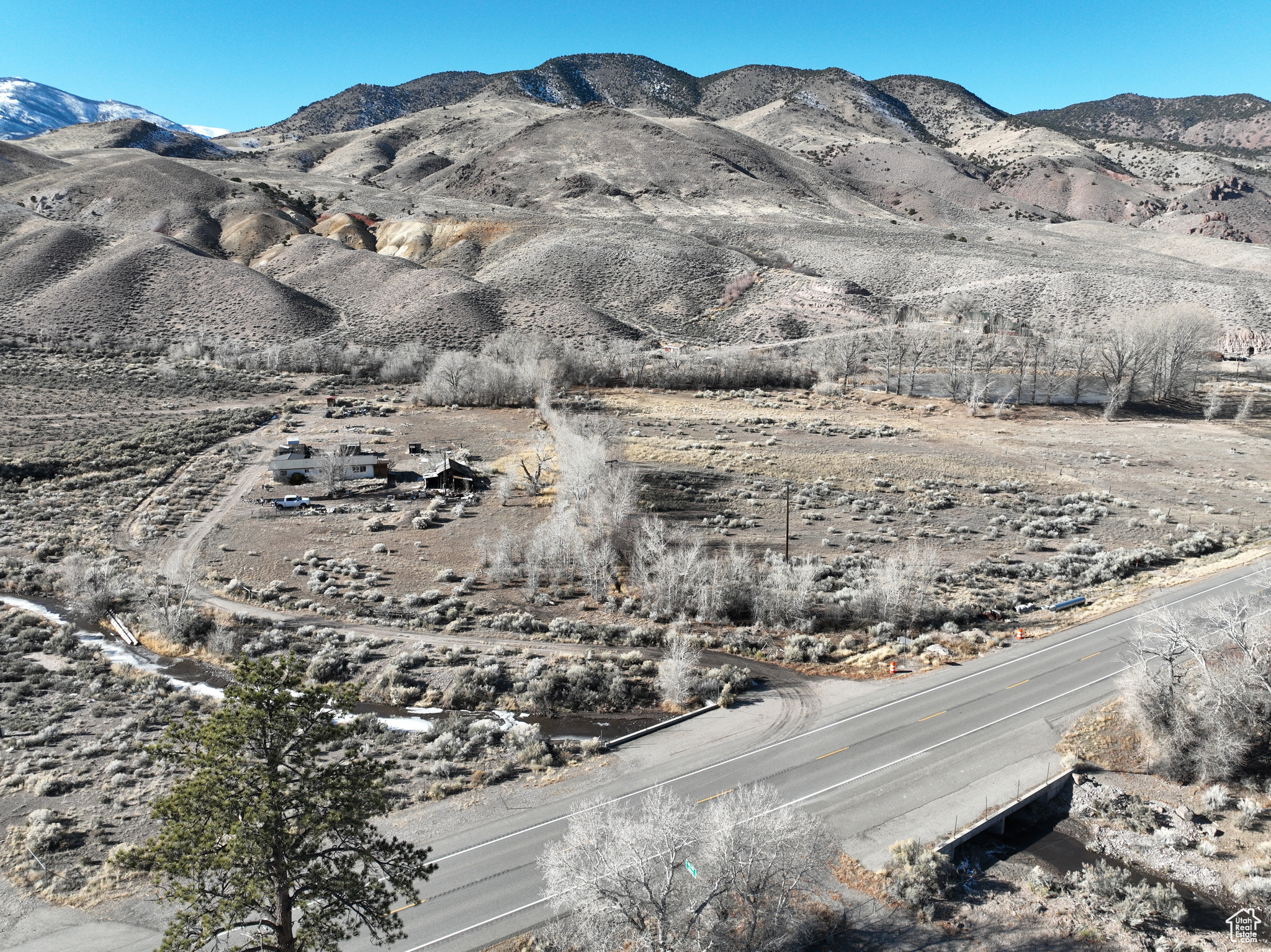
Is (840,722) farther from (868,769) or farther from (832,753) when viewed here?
(868,769)

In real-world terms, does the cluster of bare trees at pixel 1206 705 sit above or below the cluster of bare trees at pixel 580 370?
below

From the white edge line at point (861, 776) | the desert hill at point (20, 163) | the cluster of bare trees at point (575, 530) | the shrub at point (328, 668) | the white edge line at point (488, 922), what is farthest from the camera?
the desert hill at point (20, 163)

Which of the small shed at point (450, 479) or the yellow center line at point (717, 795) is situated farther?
the small shed at point (450, 479)

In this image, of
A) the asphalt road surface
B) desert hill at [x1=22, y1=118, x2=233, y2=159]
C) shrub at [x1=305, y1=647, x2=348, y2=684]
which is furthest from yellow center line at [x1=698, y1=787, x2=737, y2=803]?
desert hill at [x1=22, y1=118, x2=233, y2=159]

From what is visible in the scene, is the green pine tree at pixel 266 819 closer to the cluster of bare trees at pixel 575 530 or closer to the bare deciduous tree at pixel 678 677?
the bare deciduous tree at pixel 678 677

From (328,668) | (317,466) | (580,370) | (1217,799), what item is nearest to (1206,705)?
(1217,799)

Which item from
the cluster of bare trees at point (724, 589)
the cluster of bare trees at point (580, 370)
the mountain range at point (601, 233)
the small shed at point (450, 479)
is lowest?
the cluster of bare trees at point (724, 589)

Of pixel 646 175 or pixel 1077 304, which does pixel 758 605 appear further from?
pixel 646 175

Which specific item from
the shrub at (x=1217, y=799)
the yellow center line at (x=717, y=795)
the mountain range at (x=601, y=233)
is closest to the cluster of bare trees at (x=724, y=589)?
the yellow center line at (x=717, y=795)
